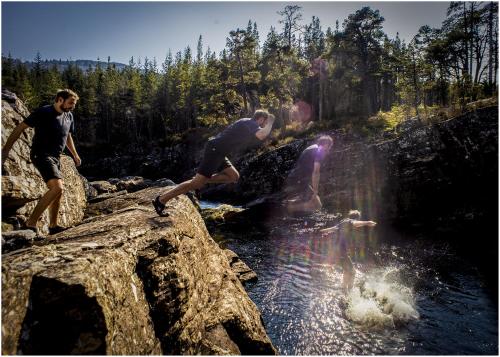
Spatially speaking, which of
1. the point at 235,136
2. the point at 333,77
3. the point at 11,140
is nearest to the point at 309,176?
the point at 235,136

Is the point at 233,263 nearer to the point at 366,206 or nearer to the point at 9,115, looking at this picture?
the point at 9,115

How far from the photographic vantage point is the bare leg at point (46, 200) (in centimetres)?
550

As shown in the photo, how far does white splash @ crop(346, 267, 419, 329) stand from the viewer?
29.2 ft

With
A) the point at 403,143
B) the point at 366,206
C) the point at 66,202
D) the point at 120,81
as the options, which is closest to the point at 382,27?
the point at 403,143

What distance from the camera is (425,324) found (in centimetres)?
895

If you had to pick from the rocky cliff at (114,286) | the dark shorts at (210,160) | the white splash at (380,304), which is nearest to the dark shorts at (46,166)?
the rocky cliff at (114,286)

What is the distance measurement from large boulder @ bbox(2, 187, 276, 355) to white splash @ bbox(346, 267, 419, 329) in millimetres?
3673

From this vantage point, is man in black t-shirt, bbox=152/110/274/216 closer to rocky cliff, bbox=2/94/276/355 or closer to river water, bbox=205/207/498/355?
rocky cliff, bbox=2/94/276/355

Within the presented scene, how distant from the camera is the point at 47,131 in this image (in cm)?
586

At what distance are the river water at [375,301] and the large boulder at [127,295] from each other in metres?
2.49

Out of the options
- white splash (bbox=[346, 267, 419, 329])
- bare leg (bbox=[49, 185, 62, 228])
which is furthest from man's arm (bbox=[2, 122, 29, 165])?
white splash (bbox=[346, 267, 419, 329])

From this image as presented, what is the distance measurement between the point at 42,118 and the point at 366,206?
22.2m

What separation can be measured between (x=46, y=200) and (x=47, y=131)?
4.22 ft

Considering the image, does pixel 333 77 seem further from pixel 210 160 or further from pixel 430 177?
pixel 210 160
